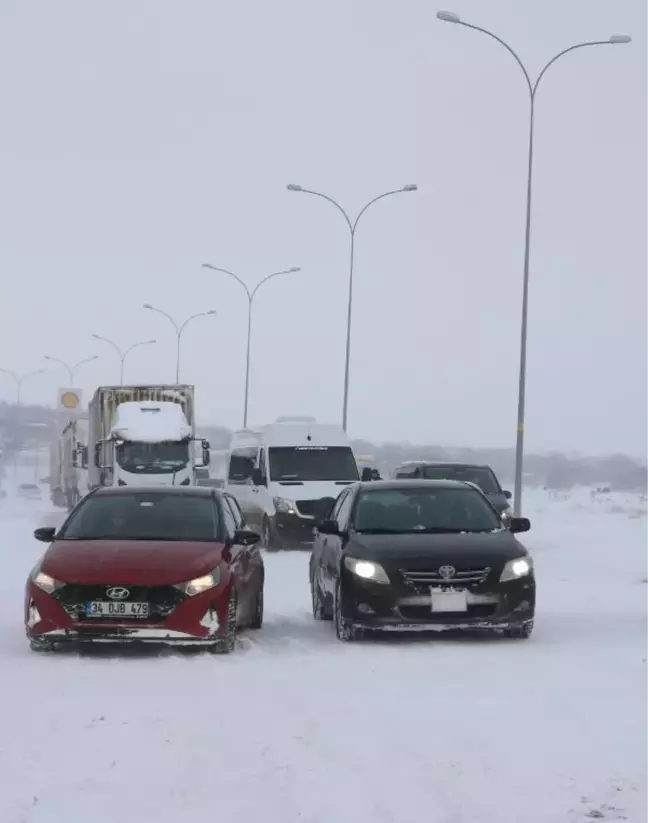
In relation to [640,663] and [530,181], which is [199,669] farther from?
[530,181]

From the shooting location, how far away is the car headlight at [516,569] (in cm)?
1327

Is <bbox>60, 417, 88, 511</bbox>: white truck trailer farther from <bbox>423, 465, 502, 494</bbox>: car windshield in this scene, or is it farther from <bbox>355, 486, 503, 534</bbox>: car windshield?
<bbox>355, 486, 503, 534</bbox>: car windshield

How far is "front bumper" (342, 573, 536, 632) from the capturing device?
42.8 feet

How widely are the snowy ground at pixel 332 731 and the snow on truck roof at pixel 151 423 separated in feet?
71.8

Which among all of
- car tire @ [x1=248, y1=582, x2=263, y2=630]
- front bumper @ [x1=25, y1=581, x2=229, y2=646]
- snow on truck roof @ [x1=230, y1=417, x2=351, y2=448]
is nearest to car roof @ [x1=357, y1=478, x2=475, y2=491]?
car tire @ [x1=248, y1=582, x2=263, y2=630]

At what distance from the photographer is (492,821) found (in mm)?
6336

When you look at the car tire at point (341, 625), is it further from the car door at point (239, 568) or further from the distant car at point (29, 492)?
the distant car at point (29, 492)

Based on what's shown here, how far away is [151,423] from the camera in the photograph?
36219 millimetres

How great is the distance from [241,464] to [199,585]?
71.3 ft

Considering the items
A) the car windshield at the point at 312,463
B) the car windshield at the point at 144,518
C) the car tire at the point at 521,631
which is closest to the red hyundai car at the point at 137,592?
the car windshield at the point at 144,518

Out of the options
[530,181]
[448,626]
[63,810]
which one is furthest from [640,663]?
[530,181]

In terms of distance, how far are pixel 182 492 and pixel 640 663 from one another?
14.8ft

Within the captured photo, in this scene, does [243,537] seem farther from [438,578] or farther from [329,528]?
[438,578]

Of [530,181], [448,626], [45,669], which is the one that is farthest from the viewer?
[530,181]
